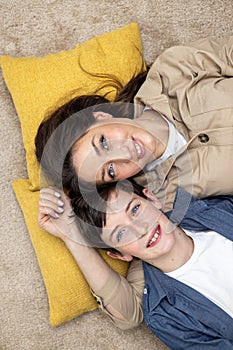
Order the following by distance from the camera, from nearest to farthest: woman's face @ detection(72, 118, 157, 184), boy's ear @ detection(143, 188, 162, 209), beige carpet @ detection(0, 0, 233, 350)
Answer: woman's face @ detection(72, 118, 157, 184)
boy's ear @ detection(143, 188, 162, 209)
beige carpet @ detection(0, 0, 233, 350)

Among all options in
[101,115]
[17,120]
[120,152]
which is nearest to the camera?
[120,152]

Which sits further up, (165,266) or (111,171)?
(111,171)

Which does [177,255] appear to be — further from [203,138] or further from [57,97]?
[57,97]

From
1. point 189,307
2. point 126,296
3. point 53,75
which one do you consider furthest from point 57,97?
point 189,307

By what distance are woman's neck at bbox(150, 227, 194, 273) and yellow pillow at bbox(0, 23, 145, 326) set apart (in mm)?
Answer: 162

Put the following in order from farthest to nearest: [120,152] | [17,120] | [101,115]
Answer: [17,120] < [101,115] < [120,152]

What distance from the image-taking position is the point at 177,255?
1.45 meters

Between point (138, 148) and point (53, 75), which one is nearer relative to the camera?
point (138, 148)

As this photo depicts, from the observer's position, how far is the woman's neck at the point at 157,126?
147cm

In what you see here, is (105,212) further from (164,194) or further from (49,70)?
Result: (49,70)

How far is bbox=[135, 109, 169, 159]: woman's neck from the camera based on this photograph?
57.8 inches

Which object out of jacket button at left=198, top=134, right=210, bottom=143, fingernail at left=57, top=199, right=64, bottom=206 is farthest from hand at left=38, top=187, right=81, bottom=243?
jacket button at left=198, top=134, right=210, bottom=143

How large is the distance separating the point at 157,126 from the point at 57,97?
318 millimetres

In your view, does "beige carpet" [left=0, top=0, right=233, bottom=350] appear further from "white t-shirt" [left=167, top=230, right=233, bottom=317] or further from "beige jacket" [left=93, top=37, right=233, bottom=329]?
"white t-shirt" [left=167, top=230, right=233, bottom=317]
